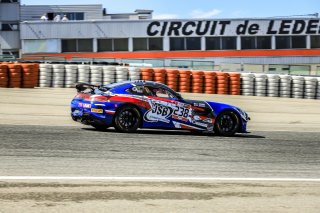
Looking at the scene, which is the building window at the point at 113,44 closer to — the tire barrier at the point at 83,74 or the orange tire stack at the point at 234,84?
the tire barrier at the point at 83,74

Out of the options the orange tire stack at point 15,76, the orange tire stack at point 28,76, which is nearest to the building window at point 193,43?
the orange tire stack at point 28,76

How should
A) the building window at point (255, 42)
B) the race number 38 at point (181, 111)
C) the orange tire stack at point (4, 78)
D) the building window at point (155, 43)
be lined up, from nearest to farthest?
the race number 38 at point (181, 111) < the orange tire stack at point (4, 78) < the building window at point (155, 43) < the building window at point (255, 42)

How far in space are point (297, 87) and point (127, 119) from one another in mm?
17720

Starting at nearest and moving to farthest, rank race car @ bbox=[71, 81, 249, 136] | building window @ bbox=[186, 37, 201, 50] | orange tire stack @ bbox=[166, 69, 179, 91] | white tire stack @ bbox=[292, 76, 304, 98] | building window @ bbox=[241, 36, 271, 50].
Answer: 1. race car @ bbox=[71, 81, 249, 136]
2. orange tire stack @ bbox=[166, 69, 179, 91]
3. white tire stack @ bbox=[292, 76, 304, 98]
4. building window @ bbox=[186, 37, 201, 50]
5. building window @ bbox=[241, 36, 271, 50]

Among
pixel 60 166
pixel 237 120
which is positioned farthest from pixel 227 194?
pixel 237 120

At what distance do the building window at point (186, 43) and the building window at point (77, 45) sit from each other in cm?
651

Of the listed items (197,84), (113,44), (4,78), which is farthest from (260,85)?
(113,44)

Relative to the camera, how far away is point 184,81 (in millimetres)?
28875

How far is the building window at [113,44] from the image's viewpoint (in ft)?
155

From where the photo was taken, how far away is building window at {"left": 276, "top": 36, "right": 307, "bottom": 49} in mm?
48562

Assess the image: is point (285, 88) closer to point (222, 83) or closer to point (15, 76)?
point (222, 83)

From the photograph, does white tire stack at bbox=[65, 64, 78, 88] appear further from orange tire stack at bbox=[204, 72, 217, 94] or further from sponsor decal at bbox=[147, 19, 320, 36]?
sponsor decal at bbox=[147, 19, 320, 36]

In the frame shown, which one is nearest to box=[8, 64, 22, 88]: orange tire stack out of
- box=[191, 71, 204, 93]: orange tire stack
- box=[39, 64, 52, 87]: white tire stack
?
box=[39, 64, 52, 87]: white tire stack

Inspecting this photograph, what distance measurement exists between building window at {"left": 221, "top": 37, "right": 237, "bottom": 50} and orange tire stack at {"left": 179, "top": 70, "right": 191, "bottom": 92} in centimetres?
1936
